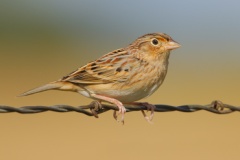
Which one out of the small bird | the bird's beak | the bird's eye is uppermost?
the bird's eye

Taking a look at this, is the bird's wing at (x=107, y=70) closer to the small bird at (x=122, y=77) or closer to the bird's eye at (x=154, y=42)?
the small bird at (x=122, y=77)

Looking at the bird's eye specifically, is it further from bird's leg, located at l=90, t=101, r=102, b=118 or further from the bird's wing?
bird's leg, located at l=90, t=101, r=102, b=118

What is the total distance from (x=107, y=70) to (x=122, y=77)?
260mm

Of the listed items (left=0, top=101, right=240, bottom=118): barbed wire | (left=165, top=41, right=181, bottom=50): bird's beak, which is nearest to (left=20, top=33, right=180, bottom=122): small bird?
(left=165, top=41, right=181, bottom=50): bird's beak

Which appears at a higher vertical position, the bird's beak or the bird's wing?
the bird's beak

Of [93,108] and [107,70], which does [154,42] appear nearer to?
[107,70]

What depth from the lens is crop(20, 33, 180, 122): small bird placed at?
8.33 meters

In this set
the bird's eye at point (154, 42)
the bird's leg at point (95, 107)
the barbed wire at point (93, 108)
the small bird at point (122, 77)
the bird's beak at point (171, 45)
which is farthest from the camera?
the bird's eye at point (154, 42)

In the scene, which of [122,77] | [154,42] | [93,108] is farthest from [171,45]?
[93,108]

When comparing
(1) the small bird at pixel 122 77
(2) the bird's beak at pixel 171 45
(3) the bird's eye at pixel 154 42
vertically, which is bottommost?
(1) the small bird at pixel 122 77

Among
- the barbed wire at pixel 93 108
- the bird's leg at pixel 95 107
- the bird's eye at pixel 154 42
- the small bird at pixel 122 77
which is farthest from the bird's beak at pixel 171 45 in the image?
the bird's leg at pixel 95 107

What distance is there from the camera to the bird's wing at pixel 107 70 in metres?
8.41

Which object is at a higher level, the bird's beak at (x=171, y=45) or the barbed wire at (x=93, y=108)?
the bird's beak at (x=171, y=45)

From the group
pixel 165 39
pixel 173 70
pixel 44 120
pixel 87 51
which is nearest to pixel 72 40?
pixel 87 51
